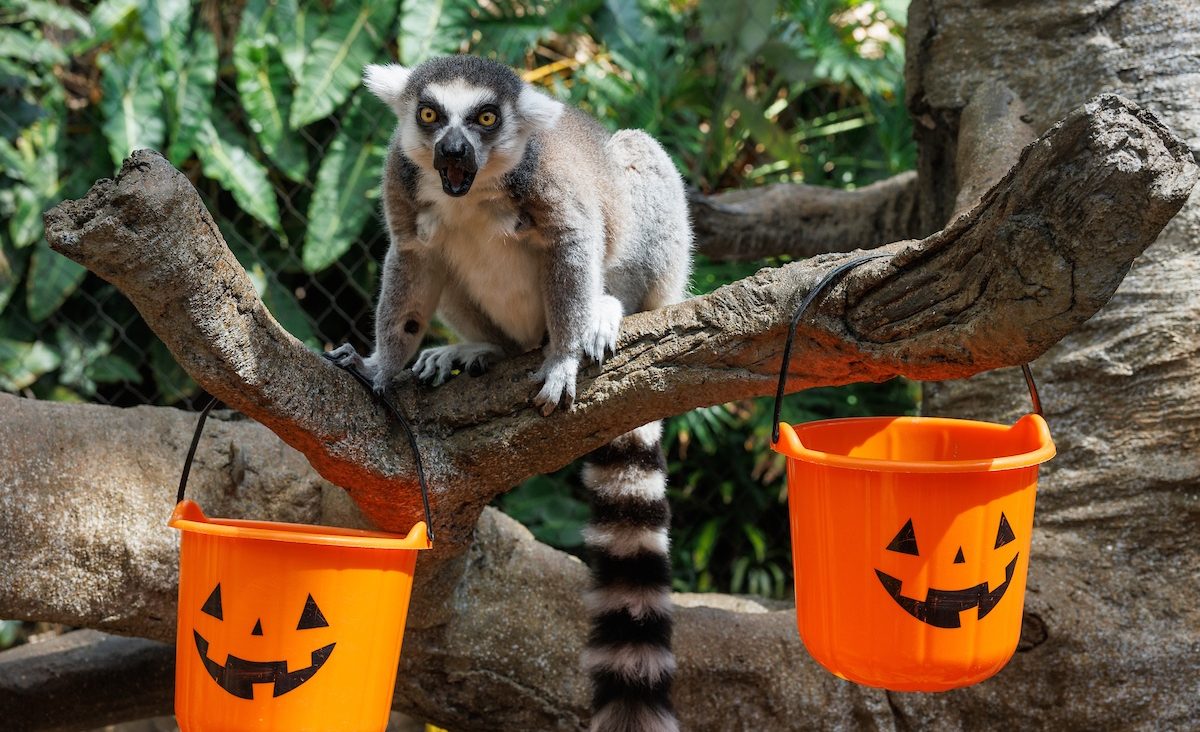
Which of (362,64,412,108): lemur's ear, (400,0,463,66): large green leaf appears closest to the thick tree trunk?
(362,64,412,108): lemur's ear

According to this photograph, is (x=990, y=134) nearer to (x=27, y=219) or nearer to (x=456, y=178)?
(x=456, y=178)

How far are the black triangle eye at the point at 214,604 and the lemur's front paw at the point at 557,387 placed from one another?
0.66 metres

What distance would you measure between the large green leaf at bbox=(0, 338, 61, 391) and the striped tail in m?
2.85

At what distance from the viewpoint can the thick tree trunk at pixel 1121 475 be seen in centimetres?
211

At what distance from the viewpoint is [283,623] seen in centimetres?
139

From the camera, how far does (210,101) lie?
3.87 m

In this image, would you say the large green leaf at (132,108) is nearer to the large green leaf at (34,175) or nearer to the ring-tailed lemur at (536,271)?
the large green leaf at (34,175)

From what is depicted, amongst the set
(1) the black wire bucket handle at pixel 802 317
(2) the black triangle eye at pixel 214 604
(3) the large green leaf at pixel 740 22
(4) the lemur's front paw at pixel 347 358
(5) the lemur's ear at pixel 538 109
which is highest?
(3) the large green leaf at pixel 740 22

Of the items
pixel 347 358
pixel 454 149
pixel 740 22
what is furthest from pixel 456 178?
pixel 740 22

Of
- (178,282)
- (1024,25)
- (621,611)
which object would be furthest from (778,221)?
(178,282)

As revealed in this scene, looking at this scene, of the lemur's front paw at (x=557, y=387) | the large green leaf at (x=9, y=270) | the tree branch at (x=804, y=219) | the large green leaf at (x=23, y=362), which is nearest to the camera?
the lemur's front paw at (x=557, y=387)

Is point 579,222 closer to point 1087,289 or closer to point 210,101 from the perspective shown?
point 1087,289

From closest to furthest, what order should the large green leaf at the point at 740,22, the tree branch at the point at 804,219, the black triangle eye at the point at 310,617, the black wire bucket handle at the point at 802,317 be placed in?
the black triangle eye at the point at 310,617 → the black wire bucket handle at the point at 802,317 → the tree branch at the point at 804,219 → the large green leaf at the point at 740,22

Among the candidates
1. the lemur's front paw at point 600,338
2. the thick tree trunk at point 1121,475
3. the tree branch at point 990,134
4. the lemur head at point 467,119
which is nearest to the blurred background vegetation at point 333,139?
the tree branch at point 990,134
